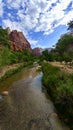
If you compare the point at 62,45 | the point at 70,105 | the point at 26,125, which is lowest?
the point at 26,125

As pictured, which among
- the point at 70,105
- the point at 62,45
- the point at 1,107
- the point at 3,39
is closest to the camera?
the point at 70,105

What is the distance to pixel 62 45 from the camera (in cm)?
8769

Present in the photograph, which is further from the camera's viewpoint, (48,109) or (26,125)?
(48,109)

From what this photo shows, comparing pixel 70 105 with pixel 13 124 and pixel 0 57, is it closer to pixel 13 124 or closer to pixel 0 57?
pixel 13 124

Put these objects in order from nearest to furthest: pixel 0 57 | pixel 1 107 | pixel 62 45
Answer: pixel 1 107, pixel 0 57, pixel 62 45

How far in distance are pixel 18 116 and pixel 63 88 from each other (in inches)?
188

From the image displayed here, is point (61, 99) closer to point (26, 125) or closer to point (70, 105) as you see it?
point (70, 105)

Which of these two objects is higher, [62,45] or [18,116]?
[62,45]

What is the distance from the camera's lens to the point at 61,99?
16.3m

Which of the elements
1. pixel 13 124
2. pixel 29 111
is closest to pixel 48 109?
pixel 29 111

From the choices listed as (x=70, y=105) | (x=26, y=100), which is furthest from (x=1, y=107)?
(x=70, y=105)

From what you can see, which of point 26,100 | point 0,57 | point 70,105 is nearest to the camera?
point 70,105

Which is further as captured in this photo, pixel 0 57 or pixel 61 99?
pixel 0 57

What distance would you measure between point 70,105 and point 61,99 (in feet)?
4.92
